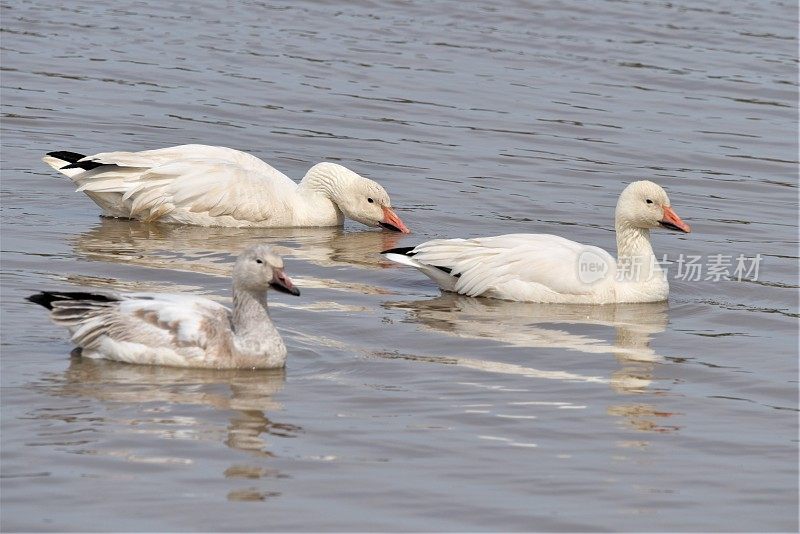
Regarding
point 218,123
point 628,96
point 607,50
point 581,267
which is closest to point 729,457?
point 581,267

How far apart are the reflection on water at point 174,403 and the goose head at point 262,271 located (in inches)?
18.2

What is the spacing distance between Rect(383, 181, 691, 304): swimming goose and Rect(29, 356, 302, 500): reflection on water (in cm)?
247

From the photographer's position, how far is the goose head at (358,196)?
504 inches

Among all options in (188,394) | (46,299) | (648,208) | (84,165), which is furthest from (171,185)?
(188,394)

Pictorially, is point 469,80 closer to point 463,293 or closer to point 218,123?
point 218,123

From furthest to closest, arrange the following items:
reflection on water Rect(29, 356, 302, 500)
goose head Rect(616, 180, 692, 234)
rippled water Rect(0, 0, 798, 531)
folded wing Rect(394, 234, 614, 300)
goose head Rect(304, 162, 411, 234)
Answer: goose head Rect(304, 162, 411, 234) → goose head Rect(616, 180, 692, 234) → folded wing Rect(394, 234, 614, 300) → reflection on water Rect(29, 356, 302, 500) → rippled water Rect(0, 0, 798, 531)

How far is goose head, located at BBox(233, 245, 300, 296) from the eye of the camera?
27.3ft

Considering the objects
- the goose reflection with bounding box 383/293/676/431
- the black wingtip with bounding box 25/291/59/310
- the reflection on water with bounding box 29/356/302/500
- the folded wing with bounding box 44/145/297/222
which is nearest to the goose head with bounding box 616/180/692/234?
the goose reflection with bounding box 383/293/676/431

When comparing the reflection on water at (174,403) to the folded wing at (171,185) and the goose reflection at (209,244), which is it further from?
the folded wing at (171,185)

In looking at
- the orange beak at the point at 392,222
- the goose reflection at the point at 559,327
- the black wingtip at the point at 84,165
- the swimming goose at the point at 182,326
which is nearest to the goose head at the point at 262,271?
the swimming goose at the point at 182,326

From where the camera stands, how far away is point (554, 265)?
10359mm

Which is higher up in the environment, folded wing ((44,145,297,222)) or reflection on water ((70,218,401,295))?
folded wing ((44,145,297,222))

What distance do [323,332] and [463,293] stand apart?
5.40ft

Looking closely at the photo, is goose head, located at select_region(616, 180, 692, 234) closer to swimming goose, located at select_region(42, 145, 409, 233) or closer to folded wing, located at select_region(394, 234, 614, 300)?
folded wing, located at select_region(394, 234, 614, 300)
